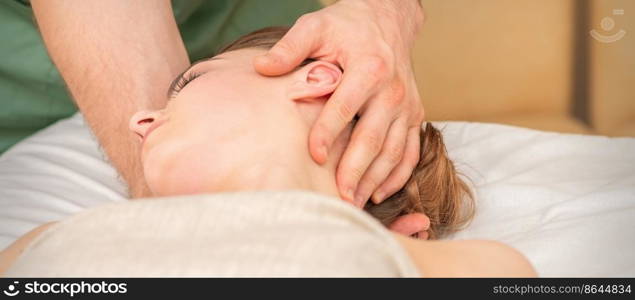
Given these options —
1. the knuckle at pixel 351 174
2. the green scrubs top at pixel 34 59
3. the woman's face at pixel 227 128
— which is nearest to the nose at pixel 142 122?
the woman's face at pixel 227 128

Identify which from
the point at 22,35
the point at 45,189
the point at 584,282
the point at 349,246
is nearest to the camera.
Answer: the point at 349,246

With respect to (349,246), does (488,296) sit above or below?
below

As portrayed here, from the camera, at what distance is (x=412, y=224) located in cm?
117

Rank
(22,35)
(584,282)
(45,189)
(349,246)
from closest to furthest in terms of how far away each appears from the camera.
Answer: (349,246) < (584,282) < (45,189) < (22,35)

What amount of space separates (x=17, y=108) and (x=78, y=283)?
3.74ft

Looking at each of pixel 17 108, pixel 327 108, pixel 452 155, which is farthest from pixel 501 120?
pixel 17 108

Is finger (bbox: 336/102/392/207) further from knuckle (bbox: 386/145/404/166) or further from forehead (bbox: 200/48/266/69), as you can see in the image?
forehead (bbox: 200/48/266/69)

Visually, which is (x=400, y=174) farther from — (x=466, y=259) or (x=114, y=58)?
(x=114, y=58)

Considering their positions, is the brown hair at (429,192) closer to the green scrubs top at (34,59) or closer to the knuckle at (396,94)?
the knuckle at (396,94)

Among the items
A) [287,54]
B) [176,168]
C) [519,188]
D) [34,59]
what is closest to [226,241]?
[176,168]

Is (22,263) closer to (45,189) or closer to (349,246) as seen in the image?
(349,246)

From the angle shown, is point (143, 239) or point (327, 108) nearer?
point (143, 239)

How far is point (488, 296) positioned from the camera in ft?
2.80

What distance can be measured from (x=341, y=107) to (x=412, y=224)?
218 millimetres
